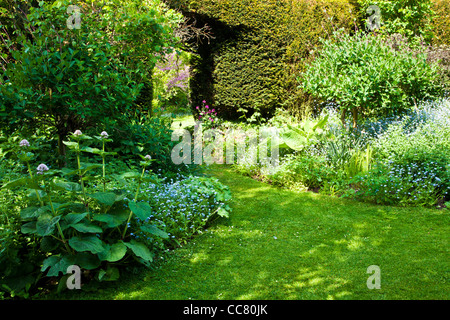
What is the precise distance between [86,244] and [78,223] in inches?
8.9

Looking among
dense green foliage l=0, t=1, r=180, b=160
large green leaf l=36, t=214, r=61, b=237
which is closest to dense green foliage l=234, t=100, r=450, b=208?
dense green foliage l=0, t=1, r=180, b=160

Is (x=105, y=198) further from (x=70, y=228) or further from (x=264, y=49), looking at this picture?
(x=264, y=49)

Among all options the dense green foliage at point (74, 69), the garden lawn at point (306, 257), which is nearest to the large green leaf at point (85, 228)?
the garden lawn at point (306, 257)

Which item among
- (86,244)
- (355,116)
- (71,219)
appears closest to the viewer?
(86,244)

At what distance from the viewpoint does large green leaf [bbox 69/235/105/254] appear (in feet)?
7.95

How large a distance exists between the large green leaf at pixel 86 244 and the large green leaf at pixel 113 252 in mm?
127

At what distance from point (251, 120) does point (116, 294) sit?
20.8 ft

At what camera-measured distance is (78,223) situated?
2.61 m

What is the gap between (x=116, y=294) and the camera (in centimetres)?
272

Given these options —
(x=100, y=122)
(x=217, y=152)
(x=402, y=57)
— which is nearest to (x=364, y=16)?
(x=402, y=57)

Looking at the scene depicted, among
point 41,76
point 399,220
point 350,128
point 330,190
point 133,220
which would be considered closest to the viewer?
point 133,220

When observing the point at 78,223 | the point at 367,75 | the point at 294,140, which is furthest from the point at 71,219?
the point at 367,75

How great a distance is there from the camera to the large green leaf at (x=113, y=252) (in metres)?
2.61

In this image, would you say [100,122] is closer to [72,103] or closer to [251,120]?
[72,103]
